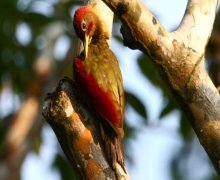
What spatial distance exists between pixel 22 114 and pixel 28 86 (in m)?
0.30

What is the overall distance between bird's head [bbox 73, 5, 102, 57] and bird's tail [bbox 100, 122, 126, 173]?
1.77 feet

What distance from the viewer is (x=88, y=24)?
4.45 m

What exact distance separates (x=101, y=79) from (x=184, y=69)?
53cm

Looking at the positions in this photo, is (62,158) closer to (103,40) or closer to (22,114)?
(22,114)

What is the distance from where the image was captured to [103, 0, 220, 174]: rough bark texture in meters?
3.77

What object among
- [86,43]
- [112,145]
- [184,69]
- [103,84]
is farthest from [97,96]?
[184,69]

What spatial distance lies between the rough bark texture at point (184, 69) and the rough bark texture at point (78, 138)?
16.0 inches

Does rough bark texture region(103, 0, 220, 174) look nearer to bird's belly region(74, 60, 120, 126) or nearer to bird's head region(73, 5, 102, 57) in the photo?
bird's belly region(74, 60, 120, 126)

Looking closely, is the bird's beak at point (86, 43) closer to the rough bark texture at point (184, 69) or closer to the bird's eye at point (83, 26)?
the bird's eye at point (83, 26)

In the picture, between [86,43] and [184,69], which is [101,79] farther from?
[184,69]

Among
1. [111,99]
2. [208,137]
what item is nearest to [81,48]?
[111,99]

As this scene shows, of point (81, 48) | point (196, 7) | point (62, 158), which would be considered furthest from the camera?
point (62, 158)

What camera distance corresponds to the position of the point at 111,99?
13.6 ft

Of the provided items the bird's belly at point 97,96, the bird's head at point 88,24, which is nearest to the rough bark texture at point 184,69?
A: the bird's belly at point 97,96
